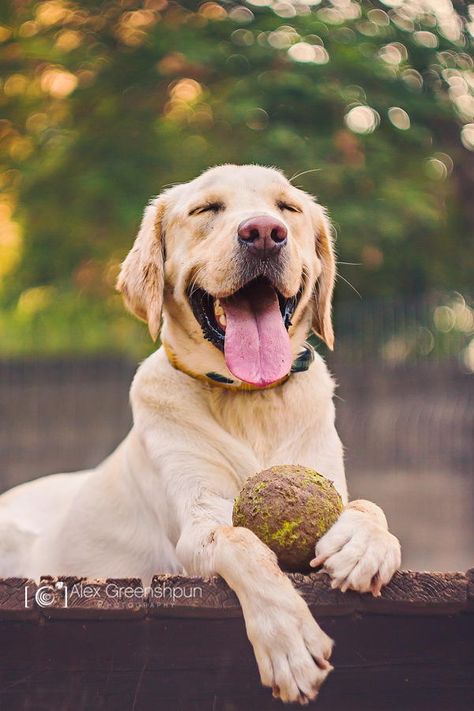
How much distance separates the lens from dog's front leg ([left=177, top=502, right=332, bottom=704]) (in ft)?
7.21

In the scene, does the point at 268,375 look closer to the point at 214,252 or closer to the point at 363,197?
the point at 214,252

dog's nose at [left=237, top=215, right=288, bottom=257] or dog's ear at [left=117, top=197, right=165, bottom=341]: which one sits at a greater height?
dog's nose at [left=237, top=215, right=288, bottom=257]

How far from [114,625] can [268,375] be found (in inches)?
49.2

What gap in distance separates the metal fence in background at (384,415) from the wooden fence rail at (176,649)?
28.4 ft

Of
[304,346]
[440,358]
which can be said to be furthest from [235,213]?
[440,358]

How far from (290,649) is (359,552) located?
291 millimetres

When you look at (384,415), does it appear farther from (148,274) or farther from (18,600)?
(18,600)

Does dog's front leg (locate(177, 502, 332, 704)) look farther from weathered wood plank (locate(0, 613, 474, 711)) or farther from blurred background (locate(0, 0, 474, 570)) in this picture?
blurred background (locate(0, 0, 474, 570))

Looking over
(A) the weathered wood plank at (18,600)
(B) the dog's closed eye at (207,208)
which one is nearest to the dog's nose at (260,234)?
(B) the dog's closed eye at (207,208)

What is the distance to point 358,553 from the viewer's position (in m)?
2.38

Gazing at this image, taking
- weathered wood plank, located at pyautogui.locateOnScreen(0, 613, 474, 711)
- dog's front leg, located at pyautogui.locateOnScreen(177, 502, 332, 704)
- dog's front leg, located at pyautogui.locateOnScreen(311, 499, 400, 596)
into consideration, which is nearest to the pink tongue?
dog's front leg, located at pyautogui.locateOnScreen(311, 499, 400, 596)

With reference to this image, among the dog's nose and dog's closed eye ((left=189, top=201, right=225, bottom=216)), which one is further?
dog's closed eye ((left=189, top=201, right=225, bottom=216))

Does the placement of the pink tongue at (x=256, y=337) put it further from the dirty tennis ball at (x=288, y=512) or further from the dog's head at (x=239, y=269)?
the dirty tennis ball at (x=288, y=512)

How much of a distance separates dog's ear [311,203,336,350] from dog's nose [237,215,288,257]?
1.75 feet
